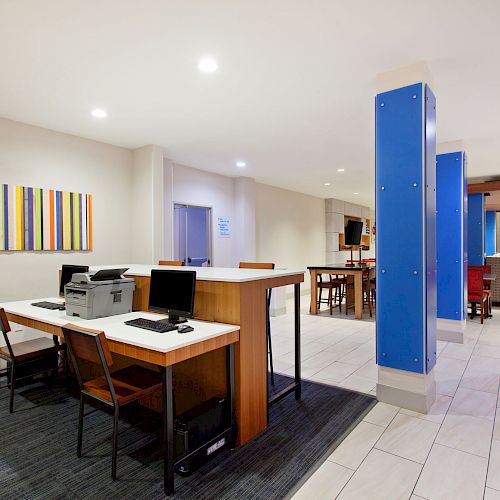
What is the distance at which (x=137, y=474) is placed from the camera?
2209mm

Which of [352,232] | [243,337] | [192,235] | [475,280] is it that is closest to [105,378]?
[243,337]

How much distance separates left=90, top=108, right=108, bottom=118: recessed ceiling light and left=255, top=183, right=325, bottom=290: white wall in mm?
4756

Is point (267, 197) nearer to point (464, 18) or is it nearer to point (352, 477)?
point (464, 18)

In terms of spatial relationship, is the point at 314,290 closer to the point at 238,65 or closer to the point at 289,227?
the point at 289,227

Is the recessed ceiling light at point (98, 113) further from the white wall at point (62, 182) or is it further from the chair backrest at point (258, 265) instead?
the chair backrest at point (258, 265)

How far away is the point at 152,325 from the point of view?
2527 mm

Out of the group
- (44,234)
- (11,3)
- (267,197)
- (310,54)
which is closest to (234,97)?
(310,54)

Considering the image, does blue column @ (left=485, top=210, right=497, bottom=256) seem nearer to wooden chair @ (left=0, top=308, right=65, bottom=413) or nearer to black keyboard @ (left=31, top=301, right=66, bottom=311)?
black keyboard @ (left=31, top=301, right=66, bottom=311)

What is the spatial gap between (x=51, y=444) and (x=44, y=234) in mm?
2723

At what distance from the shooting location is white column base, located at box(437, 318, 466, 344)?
16.6ft

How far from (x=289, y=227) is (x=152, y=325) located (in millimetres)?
7436

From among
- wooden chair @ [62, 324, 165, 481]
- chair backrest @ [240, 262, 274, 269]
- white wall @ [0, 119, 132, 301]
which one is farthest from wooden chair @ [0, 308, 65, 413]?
chair backrest @ [240, 262, 274, 269]

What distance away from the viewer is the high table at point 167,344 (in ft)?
6.66

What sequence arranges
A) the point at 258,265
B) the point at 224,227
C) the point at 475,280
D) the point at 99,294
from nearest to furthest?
the point at 99,294
the point at 258,265
the point at 475,280
the point at 224,227
